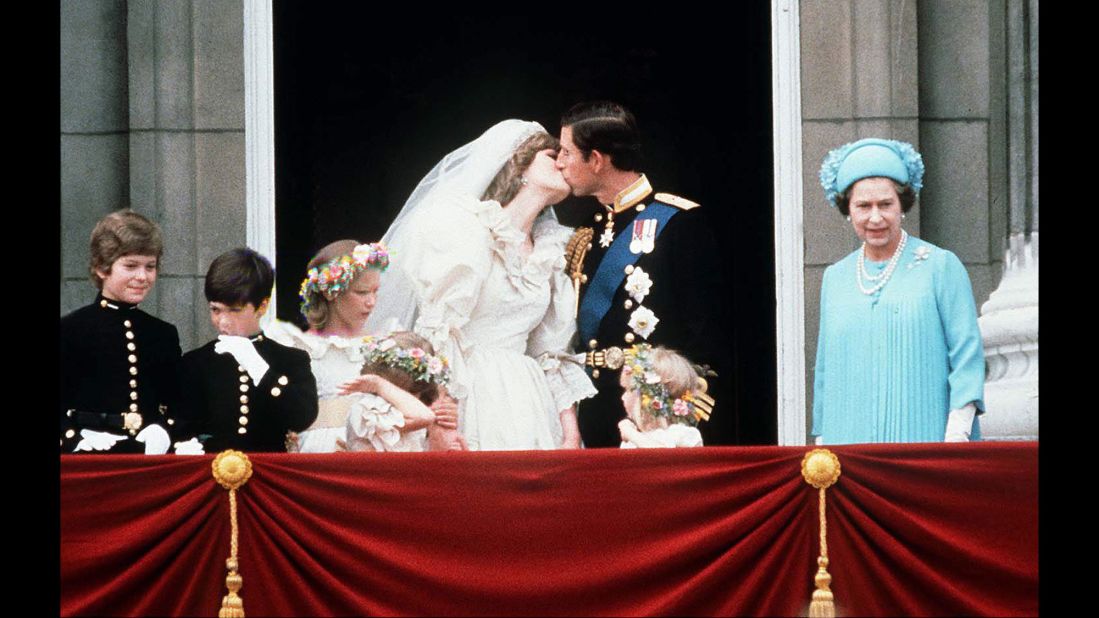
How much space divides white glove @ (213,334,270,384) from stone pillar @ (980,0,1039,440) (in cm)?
305

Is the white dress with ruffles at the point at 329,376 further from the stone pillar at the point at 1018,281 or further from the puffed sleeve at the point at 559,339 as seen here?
the stone pillar at the point at 1018,281

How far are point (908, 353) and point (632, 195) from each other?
1.40 meters

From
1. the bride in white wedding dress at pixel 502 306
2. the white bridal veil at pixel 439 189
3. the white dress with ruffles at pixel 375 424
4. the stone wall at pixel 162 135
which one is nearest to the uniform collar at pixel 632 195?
the bride in white wedding dress at pixel 502 306

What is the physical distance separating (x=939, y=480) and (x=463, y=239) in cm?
264

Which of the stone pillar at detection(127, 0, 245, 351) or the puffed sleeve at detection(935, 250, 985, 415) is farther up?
the stone pillar at detection(127, 0, 245, 351)

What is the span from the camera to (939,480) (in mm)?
5574

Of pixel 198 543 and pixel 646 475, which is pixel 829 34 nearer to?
pixel 646 475

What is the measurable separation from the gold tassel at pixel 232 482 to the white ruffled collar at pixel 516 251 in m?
2.19

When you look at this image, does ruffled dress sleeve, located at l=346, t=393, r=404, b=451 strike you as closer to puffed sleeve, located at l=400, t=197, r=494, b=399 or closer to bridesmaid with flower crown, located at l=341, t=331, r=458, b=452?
bridesmaid with flower crown, located at l=341, t=331, r=458, b=452

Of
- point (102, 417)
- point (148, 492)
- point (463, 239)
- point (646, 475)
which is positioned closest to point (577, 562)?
point (646, 475)

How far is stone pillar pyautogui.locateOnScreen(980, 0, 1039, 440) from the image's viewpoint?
7.67 m

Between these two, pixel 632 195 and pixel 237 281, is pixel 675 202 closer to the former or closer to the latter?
pixel 632 195

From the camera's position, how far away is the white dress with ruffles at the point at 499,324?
7547mm

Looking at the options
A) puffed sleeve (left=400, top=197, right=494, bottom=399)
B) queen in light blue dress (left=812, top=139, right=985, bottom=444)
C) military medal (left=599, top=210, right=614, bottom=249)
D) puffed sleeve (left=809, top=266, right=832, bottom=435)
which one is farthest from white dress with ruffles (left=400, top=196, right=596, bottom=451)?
queen in light blue dress (left=812, top=139, right=985, bottom=444)
